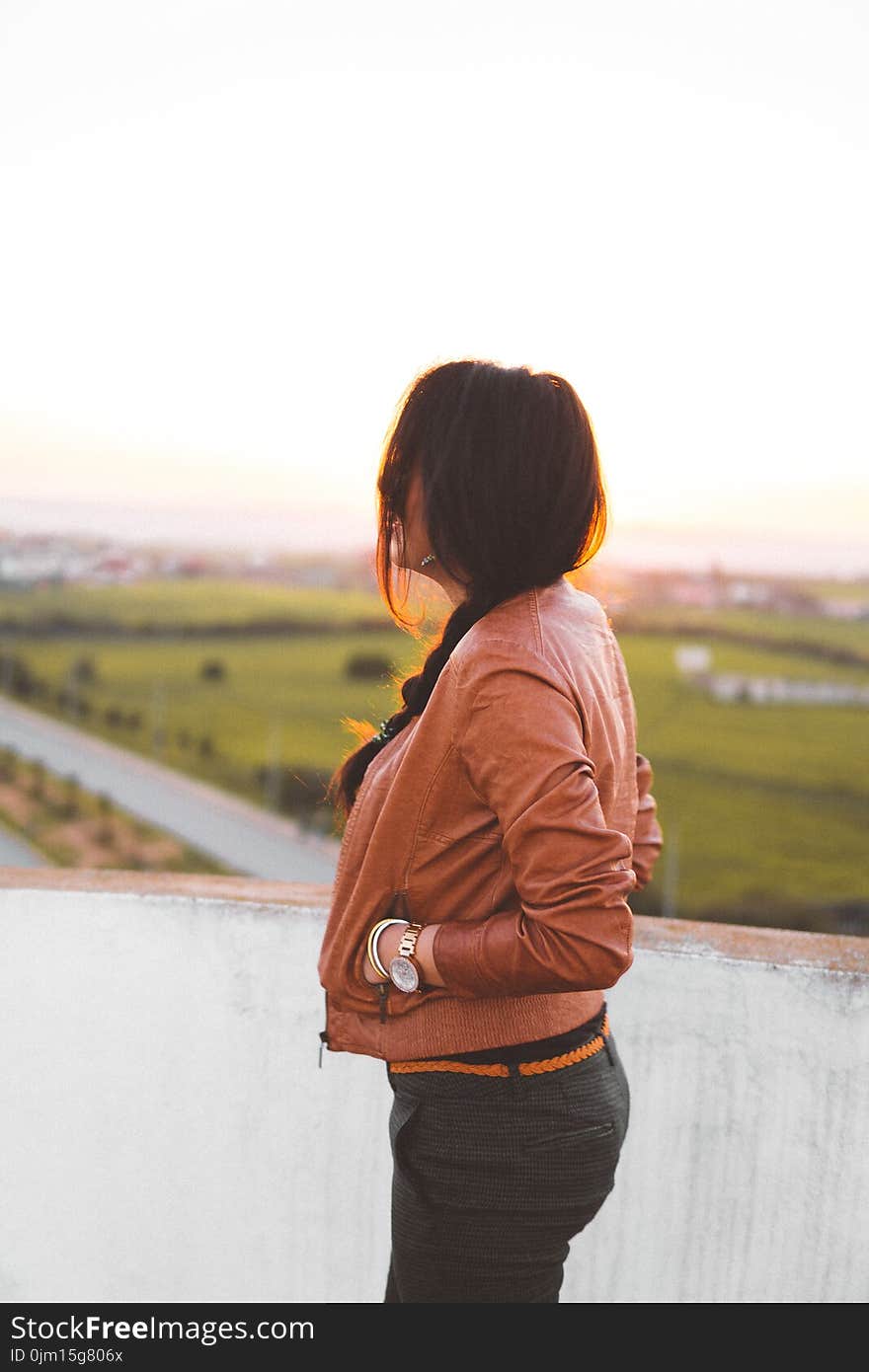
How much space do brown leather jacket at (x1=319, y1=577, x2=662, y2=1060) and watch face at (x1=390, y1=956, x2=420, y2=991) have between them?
0.03 meters

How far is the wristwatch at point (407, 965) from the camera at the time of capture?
41.2 inches

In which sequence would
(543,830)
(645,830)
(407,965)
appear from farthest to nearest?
(645,830) < (407,965) < (543,830)

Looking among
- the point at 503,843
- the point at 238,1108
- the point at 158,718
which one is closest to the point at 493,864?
the point at 503,843

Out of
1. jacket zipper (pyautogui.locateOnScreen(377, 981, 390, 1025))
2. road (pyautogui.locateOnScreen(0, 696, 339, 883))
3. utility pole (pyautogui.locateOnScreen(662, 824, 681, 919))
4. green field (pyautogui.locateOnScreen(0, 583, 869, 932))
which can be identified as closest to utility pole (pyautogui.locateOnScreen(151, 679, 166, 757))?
green field (pyautogui.locateOnScreen(0, 583, 869, 932))

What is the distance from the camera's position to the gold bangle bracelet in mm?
Answer: 1076

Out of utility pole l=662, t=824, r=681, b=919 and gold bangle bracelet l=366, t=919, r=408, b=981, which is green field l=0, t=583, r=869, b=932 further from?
gold bangle bracelet l=366, t=919, r=408, b=981

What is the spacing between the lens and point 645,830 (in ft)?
4.50

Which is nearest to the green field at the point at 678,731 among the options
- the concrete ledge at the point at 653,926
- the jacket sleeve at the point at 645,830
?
the concrete ledge at the point at 653,926

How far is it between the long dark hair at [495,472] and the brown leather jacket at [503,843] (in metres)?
→ 0.04

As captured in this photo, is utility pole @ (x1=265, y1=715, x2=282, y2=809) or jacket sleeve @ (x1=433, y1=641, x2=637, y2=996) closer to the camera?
jacket sleeve @ (x1=433, y1=641, x2=637, y2=996)

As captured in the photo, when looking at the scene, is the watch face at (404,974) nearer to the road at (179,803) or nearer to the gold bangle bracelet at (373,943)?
the gold bangle bracelet at (373,943)

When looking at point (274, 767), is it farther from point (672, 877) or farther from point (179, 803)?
point (672, 877)

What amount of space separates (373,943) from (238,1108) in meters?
0.88

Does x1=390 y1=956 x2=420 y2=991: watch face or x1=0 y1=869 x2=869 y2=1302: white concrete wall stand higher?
Result: x1=390 y1=956 x2=420 y2=991: watch face
